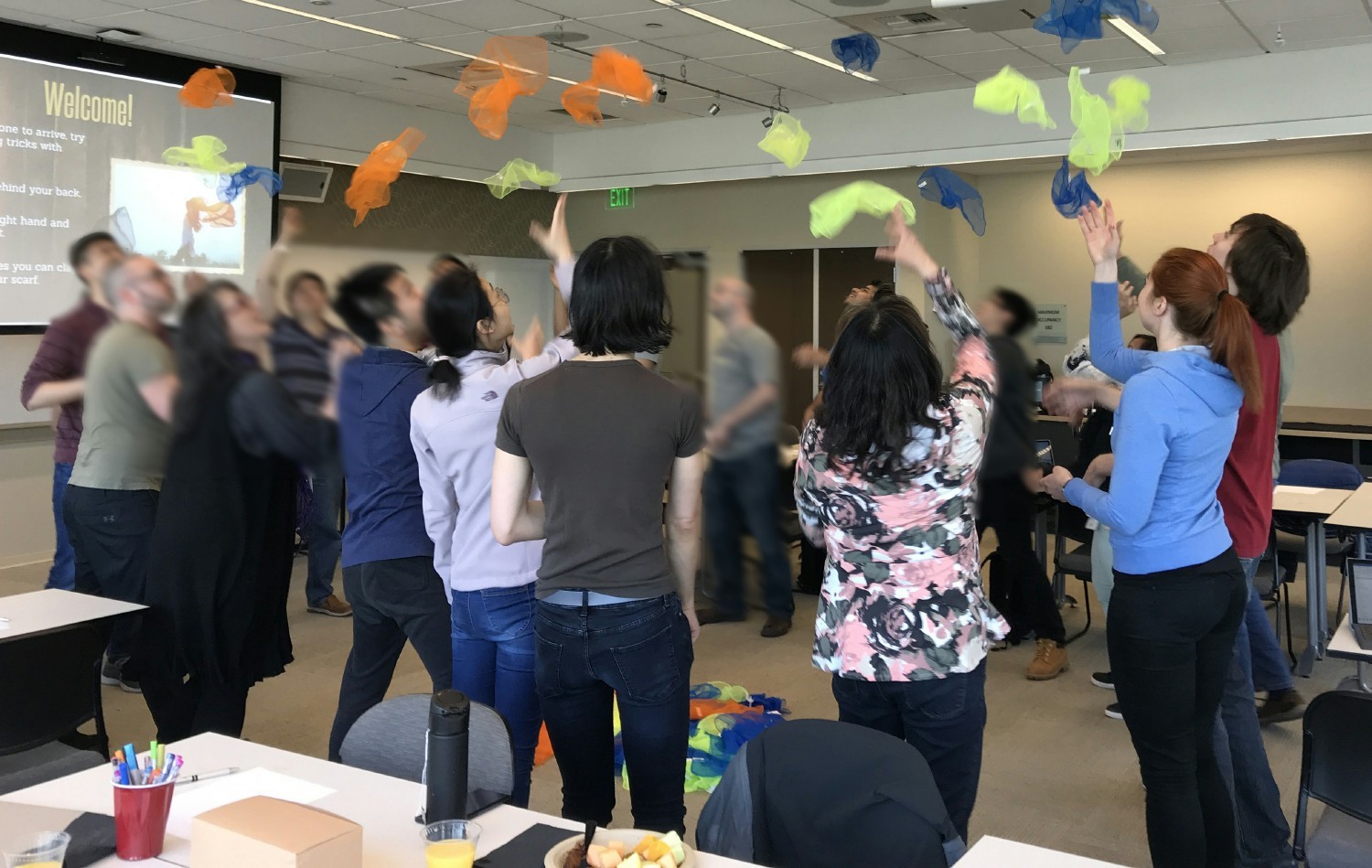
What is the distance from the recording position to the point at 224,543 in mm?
2883

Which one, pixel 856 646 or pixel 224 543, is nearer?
pixel 856 646

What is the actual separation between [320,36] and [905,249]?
5.02 meters

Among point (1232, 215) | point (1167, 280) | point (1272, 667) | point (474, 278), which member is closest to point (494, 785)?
point (474, 278)

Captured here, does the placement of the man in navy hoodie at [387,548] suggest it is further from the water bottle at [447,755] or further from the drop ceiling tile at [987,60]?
the drop ceiling tile at [987,60]

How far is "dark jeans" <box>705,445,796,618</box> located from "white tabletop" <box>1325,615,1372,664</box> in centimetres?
147

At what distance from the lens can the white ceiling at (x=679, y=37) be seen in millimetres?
5598

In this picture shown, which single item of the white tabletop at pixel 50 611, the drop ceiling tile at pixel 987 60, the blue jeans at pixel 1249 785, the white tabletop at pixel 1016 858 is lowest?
the blue jeans at pixel 1249 785

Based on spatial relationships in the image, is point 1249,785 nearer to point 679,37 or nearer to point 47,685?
point 47,685

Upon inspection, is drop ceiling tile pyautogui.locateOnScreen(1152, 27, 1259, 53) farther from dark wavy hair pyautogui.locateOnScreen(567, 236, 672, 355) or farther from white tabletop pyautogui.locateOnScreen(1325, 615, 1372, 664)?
dark wavy hair pyautogui.locateOnScreen(567, 236, 672, 355)

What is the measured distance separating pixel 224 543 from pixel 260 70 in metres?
5.14

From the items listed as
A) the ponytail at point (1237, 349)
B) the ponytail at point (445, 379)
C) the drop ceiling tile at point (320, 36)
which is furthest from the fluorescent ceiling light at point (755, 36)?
the ponytail at point (1237, 349)

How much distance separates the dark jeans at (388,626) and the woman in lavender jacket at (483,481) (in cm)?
20

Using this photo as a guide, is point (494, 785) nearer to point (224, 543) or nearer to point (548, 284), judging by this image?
point (224, 543)

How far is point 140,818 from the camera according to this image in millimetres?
1519
